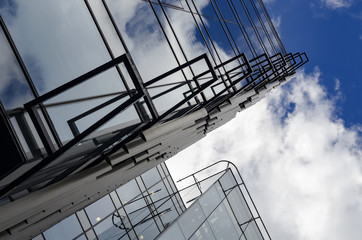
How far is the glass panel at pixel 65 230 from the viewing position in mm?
18806

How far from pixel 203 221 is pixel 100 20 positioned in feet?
39.7

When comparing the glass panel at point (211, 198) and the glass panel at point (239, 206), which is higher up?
the glass panel at point (211, 198)

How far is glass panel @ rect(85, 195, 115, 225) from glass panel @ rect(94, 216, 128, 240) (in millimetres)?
353

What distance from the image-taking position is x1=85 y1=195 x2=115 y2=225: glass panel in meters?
21.4

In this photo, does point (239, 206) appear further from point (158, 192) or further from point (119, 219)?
point (158, 192)

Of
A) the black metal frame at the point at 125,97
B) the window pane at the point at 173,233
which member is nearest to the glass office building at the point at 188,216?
the window pane at the point at 173,233

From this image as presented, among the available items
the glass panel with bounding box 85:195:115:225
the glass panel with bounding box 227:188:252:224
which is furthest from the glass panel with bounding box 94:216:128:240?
the glass panel with bounding box 227:188:252:224

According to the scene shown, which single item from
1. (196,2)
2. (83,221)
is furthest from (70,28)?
(83,221)

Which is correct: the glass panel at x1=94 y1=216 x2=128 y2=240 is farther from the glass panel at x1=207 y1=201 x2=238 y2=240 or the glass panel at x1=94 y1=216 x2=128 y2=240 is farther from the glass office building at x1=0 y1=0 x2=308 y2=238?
the glass office building at x1=0 y1=0 x2=308 y2=238

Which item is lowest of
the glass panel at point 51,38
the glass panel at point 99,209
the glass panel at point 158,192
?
the glass panel at point 158,192

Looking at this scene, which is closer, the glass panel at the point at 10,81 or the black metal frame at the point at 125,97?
the black metal frame at the point at 125,97

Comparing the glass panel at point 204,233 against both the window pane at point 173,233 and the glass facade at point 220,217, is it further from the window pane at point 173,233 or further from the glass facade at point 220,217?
the window pane at point 173,233

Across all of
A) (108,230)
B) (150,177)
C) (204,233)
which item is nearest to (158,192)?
(150,177)

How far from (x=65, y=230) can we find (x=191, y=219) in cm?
717
